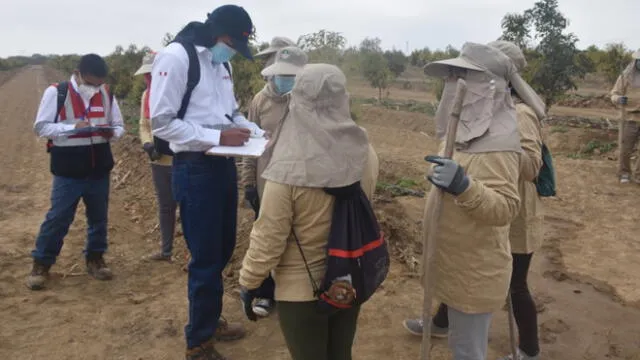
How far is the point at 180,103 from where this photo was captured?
2803 millimetres

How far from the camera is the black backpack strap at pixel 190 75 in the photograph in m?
2.81

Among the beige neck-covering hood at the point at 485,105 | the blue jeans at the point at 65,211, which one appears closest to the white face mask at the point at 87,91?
the blue jeans at the point at 65,211

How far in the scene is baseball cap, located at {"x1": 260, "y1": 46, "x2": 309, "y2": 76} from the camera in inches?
154

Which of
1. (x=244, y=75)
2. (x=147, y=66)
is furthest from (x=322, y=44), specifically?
(x=147, y=66)

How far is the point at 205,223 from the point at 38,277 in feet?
7.43

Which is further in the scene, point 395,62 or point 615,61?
point 395,62

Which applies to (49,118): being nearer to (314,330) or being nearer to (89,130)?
(89,130)

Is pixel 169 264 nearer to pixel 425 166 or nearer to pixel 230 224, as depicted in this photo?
pixel 230 224

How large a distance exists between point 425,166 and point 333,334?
794cm

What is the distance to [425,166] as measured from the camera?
10031 millimetres

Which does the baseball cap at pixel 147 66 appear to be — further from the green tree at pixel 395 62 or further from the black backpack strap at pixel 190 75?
the green tree at pixel 395 62

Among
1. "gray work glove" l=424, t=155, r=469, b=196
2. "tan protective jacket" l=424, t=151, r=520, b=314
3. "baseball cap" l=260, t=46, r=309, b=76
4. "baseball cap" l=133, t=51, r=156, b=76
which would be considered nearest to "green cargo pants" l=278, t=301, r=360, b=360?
"tan protective jacket" l=424, t=151, r=520, b=314

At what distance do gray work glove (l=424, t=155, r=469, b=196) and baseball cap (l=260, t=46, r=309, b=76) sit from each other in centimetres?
207

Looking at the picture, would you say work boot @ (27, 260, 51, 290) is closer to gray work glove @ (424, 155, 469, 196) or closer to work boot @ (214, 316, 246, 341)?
work boot @ (214, 316, 246, 341)
